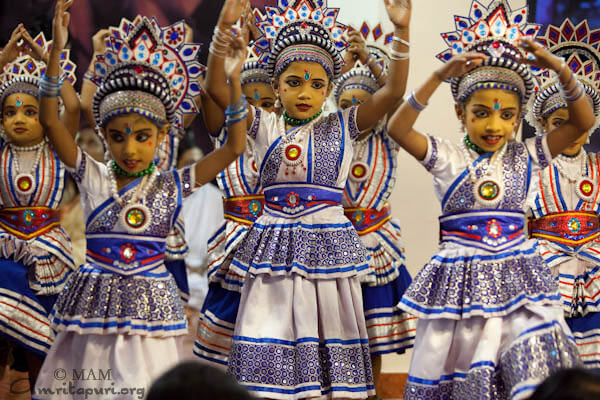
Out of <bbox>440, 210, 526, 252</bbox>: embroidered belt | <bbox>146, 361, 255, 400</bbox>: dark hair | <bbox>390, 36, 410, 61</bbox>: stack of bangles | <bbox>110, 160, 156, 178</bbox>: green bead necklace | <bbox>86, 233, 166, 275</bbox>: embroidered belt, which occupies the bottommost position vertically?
<bbox>146, 361, 255, 400</bbox>: dark hair

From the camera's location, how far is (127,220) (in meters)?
3.40

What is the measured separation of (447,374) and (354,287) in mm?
618

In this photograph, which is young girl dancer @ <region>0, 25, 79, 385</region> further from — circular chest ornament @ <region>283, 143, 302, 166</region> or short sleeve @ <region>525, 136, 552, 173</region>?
short sleeve @ <region>525, 136, 552, 173</region>

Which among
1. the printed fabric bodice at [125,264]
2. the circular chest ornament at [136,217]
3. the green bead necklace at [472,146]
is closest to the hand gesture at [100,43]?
the printed fabric bodice at [125,264]

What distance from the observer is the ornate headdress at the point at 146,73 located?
3.45m

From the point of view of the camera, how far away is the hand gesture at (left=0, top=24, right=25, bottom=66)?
432cm

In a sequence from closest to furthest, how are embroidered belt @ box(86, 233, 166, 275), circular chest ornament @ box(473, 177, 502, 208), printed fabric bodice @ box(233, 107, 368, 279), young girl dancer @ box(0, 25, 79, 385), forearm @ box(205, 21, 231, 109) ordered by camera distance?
embroidered belt @ box(86, 233, 166, 275), circular chest ornament @ box(473, 177, 502, 208), forearm @ box(205, 21, 231, 109), printed fabric bodice @ box(233, 107, 368, 279), young girl dancer @ box(0, 25, 79, 385)

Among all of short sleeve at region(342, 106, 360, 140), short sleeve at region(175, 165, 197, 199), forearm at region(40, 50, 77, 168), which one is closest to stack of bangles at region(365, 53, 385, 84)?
short sleeve at region(342, 106, 360, 140)

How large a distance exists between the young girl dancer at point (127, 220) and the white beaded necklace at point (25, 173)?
0.96 m

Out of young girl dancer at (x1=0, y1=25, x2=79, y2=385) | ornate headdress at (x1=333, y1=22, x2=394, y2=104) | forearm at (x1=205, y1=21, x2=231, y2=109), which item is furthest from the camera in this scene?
ornate headdress at (x1=333, y1=22, x2=394, y2=104)

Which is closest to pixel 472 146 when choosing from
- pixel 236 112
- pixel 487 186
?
pixel 487 186

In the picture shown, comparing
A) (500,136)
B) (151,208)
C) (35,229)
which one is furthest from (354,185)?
(35,229)

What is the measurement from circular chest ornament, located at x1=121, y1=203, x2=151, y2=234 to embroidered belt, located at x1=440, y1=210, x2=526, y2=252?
127 centimetres

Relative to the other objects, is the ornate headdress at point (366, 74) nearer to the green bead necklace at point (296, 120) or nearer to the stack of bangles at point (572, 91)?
the green bead necklace at point (296, 120)
